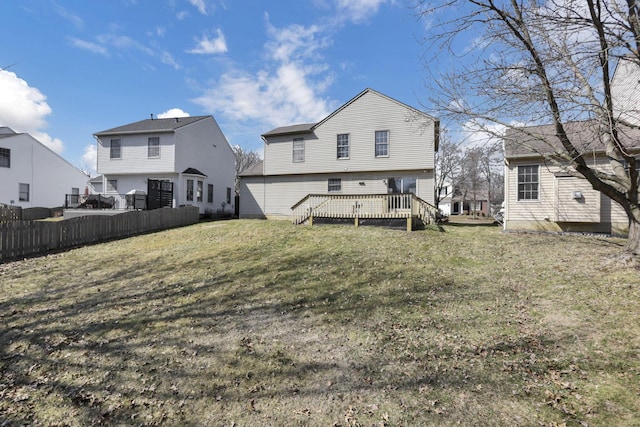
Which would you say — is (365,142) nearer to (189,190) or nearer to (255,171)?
(255,171)

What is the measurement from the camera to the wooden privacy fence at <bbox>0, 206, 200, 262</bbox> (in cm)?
1023

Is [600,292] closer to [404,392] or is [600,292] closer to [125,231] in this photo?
[404,392]

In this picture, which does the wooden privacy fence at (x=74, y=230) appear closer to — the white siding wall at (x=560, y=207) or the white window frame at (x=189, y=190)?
the white window frame at (x=189, y=190)

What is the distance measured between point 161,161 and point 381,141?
15338mm

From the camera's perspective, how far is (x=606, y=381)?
3.65 metres

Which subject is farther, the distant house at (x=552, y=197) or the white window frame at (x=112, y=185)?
the white window frame at (x=112, y=185)

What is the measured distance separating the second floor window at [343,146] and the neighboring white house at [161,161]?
10812 millimetres

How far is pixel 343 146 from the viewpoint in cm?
1933

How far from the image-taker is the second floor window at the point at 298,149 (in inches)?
800

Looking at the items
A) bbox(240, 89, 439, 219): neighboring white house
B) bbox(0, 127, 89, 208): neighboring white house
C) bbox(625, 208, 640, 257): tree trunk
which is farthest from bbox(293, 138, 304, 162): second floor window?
bbox(0, 127, 89, 208): neighboring white house

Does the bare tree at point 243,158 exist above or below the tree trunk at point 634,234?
above

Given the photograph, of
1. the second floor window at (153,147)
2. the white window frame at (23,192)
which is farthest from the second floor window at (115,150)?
the white window frame at (23,192)

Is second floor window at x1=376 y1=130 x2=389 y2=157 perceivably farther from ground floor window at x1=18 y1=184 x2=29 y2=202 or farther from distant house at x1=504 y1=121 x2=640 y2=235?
ground floor window at x1=18 y1=184 x2=29 y2=202

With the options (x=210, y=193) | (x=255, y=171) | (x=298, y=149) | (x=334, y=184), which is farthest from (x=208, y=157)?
(x=334, y=184)
